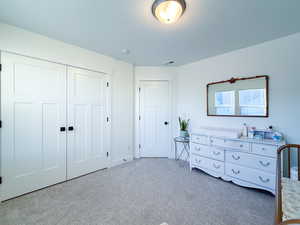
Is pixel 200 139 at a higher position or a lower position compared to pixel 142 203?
higher

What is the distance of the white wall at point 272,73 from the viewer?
6.82 feet

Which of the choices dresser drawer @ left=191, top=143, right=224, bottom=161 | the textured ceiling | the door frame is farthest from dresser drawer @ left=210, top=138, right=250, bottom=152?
the textured ceiling

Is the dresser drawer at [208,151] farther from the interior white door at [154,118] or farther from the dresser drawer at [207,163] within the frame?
the interior white door at [154,118]

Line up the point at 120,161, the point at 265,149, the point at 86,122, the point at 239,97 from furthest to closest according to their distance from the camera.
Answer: the point at 120,161
the point at 86,122
the point at 239,97
the point at 265,149

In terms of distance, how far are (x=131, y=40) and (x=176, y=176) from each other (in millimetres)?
2589

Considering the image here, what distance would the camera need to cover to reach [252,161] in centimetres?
212

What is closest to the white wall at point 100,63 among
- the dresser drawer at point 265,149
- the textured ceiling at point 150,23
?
the textured ceiling at point 150,23

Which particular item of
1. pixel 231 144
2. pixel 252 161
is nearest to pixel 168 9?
pixel 231 144

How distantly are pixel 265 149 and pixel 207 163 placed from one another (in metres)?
0.96

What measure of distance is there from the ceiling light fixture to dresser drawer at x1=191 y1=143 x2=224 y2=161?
7.27 ft

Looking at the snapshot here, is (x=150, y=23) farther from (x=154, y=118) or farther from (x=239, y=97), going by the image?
(x=154, y=118)

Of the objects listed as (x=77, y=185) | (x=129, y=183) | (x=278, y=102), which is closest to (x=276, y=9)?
(x=278, y=102)

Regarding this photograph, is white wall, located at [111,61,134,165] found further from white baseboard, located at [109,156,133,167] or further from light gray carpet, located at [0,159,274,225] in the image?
light gray carpet, located at [0,159,274,225]

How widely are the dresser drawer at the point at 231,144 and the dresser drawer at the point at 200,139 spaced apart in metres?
0.12
